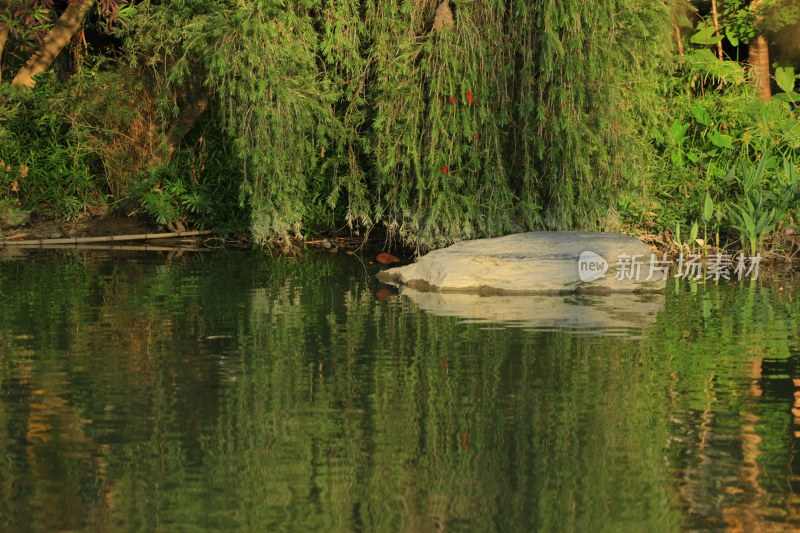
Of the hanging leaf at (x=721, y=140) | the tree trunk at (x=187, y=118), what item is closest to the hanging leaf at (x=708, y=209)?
the hanging leaf at (x=721, y=140)

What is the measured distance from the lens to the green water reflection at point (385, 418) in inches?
255

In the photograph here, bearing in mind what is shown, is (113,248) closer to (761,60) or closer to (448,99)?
(448,99)

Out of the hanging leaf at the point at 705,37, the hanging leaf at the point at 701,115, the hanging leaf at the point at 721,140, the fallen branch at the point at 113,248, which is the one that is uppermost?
the hanging leaf at the point at 705,37

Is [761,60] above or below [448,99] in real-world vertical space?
above

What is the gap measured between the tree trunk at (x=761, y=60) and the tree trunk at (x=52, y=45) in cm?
965

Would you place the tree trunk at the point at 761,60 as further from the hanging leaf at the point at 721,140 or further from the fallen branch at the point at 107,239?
the fallen branch at the point at 107,239

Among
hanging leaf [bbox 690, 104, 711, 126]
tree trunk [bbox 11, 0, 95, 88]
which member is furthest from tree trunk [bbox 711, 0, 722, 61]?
tree trunk [bbox 11, 0, 95, 88]

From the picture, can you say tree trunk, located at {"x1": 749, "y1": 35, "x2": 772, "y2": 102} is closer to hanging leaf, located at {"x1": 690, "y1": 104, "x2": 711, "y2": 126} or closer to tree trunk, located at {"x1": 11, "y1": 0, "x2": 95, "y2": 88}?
hanging leaf, located at {"x1": 690, "y1": 104, "x2": 711, "y2": 126}

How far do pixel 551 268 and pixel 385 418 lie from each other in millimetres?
5634

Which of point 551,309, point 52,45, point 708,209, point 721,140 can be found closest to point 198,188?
point 52,45

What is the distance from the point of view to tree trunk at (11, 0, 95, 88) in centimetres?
1908

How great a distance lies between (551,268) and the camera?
13.5m

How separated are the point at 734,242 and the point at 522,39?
11.9ft

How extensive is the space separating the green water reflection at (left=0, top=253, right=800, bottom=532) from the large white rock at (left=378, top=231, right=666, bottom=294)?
2.78ft
